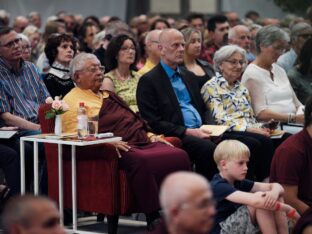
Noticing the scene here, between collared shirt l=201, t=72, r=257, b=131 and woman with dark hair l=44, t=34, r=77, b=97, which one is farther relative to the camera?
woman with dark hair l=44, t=34, r=77, b=97

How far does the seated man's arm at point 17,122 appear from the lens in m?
8.21

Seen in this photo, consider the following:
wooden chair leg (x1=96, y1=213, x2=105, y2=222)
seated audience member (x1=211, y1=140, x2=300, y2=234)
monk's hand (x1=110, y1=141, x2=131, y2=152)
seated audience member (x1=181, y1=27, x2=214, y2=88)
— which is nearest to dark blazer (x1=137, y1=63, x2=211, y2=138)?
monk's hand (x1=110, y1=141, x2=131, y2=152)

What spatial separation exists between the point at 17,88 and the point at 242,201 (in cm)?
291

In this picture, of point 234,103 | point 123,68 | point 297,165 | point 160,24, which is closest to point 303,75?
point 234,103

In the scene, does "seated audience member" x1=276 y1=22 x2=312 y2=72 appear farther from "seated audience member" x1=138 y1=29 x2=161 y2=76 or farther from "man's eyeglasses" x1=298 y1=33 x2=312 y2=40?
"seated audience member" x1=138 y1=29 x2=161 y2=76

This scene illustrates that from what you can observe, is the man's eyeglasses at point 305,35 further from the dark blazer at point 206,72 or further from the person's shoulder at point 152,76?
the person's shoulder at point 152,76

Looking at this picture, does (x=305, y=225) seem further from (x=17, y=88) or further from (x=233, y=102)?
(x=17, y=88)

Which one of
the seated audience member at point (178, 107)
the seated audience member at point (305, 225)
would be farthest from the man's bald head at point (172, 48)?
the seated audience member at point (305, 225)

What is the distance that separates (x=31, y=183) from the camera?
8.35 m

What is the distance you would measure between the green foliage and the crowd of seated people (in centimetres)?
971

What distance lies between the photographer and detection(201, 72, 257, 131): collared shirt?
882 cm

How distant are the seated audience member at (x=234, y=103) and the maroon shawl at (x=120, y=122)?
0.94 metres

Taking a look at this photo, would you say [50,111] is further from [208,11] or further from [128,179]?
[208,11]

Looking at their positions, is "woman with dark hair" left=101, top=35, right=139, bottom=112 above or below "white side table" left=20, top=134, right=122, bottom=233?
above
